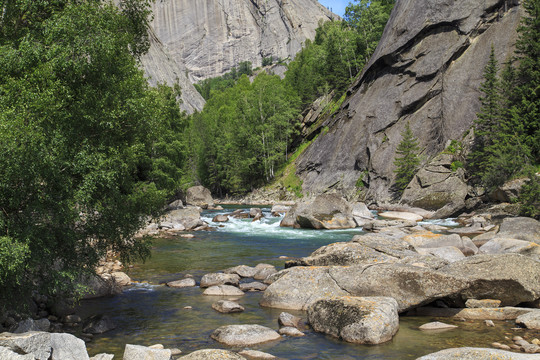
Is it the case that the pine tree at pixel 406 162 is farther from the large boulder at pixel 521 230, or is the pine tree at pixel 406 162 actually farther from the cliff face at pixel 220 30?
the cliff face at pixel 220 30

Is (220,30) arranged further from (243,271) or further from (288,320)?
(288,320)

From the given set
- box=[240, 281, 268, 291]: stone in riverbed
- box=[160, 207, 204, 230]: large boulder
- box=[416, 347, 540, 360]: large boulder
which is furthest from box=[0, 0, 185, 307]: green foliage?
box=[160, 207, 204, 230]: large boulder

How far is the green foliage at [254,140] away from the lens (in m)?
72.8

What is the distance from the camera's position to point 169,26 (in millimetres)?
198750

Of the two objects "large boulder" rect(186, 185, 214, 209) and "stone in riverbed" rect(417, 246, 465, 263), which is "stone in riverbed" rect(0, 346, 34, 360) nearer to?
"stone in riverbed" rect(417, 246, 465, 263)

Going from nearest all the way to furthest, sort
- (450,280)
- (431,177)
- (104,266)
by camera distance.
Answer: (450,280), (104,266), (431,177)

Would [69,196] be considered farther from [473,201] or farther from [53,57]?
[473,201]

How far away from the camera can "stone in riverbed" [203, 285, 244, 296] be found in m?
14.3

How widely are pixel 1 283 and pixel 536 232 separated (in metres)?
22.6

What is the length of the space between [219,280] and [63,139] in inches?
327

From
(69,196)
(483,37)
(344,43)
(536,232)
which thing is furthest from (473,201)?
(344,43)

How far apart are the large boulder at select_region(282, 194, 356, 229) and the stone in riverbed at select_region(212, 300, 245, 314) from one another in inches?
803

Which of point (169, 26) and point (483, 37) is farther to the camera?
point (169, 26)

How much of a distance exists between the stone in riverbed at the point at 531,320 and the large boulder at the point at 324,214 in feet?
72.4
